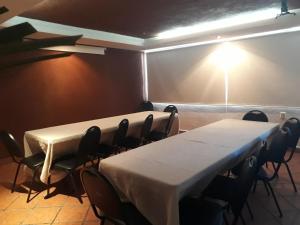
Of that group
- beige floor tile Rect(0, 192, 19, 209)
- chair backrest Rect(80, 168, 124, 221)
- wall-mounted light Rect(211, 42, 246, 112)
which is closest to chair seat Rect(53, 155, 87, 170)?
beige floor tile Rect(0, 192, 19, 209)

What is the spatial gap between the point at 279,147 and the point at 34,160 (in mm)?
2907

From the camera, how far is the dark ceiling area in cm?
319

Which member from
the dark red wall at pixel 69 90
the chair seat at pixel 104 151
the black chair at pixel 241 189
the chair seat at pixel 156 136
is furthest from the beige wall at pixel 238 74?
the black chair at pixel 241 189

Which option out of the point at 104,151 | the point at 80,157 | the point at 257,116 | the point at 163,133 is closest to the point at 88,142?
the point at 80,157

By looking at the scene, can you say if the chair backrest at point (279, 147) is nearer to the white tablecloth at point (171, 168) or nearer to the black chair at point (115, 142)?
the white tablecloth at point (171, 168)

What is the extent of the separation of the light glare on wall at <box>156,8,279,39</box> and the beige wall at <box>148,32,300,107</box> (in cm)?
63

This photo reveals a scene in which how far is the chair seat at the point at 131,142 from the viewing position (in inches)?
155

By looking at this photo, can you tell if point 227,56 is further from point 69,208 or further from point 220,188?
point 69,208

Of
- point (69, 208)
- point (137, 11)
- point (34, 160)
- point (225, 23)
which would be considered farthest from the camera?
point (225, 23)

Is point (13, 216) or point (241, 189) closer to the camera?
point (241, 189)

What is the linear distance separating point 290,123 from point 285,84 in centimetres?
162

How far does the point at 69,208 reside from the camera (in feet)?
9.16

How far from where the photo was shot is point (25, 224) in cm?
252

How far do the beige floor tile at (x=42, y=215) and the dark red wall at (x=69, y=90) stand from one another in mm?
2254
